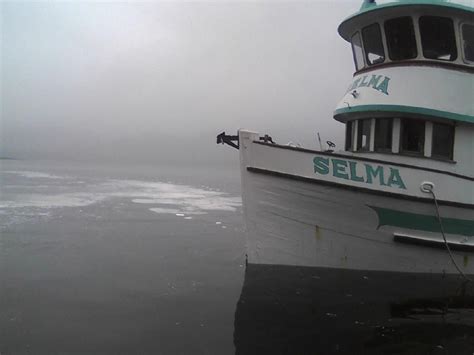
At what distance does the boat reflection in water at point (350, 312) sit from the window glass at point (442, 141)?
2162mm

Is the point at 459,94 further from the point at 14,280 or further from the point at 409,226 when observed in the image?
the point at 14,280

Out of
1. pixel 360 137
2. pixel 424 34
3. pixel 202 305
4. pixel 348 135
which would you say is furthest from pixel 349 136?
pixel 202 305

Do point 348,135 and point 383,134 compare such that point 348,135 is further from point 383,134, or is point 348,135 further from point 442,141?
point 442,141

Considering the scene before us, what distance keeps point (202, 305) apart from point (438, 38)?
622cm

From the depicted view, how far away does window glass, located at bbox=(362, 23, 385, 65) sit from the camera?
812 centimetres

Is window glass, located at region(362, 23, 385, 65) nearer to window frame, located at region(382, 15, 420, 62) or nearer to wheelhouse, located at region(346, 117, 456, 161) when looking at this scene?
window frame, located at region(382, 15, 420, 62)

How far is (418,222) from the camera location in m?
7.19

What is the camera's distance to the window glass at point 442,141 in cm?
747

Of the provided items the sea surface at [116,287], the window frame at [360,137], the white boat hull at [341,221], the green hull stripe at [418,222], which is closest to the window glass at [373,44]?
the window frame at [360,137]

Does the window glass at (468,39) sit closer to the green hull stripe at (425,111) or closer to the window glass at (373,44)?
the green hull stripe at (425,111)

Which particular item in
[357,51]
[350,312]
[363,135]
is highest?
[357,51]

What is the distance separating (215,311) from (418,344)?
99.1 inches

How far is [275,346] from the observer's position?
4.69 meters

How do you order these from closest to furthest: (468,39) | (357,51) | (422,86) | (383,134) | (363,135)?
(422,86)
(468,39)
(383,134)
(363,135)
(357,51)
